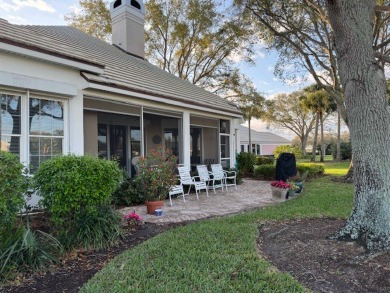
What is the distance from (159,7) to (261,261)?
23.2 m

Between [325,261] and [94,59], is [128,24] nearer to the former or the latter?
[94,59]

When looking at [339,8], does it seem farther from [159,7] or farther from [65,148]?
[159,7]

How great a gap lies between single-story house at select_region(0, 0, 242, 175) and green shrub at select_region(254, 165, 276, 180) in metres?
2.91

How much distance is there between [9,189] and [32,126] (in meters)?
3.17

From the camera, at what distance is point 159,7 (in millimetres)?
23109

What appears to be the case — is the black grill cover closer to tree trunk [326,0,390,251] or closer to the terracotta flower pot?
the terracotta flower pot

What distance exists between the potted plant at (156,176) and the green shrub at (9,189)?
12.6 ft

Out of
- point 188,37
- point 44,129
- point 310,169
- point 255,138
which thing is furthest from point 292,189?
point 255,138

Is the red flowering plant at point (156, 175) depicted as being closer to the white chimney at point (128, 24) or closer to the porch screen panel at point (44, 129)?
the porch screen panel at point (44, 129)

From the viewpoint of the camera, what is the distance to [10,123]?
6367mm

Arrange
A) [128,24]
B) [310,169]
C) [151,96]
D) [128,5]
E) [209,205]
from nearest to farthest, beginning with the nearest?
1. [209,205]
2. [151,96]
3. [128,5]
4. [128,24]
5. [310,169]

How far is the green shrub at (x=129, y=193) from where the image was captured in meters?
8.69

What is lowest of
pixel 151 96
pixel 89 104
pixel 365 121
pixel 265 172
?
pixel 265 172

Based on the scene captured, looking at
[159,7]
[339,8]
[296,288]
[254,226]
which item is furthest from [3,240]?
[159,7]
